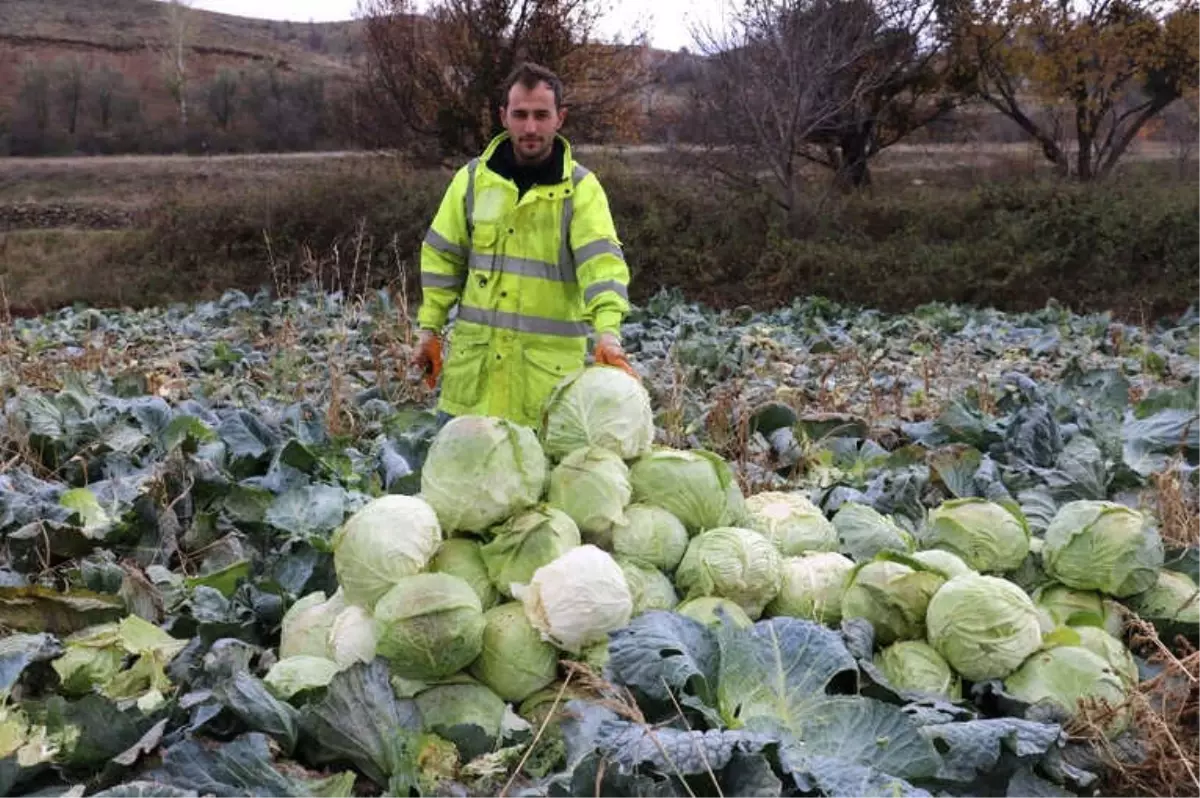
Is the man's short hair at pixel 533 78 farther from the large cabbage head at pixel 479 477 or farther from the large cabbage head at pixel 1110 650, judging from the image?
the large cabbage head at pixel 1110 650

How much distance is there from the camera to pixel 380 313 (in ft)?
37.8

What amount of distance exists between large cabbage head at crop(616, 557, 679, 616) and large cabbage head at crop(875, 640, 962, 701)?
0.58 metres

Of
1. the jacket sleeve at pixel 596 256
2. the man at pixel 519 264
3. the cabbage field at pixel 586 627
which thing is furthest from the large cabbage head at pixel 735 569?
the man at pixel 519 264

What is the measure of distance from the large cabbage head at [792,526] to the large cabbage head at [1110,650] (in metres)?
0.75

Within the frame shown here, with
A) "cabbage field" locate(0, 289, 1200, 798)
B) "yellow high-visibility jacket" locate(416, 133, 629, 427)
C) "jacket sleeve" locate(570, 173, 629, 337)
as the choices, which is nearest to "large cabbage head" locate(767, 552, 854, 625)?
"cabbage field" locate(0, 289, 1200, 798)

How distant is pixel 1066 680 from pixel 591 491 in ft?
4.34

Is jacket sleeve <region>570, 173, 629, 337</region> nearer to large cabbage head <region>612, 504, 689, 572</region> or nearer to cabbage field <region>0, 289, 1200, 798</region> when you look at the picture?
cabbage field <region>0, 289, 1200, 798</region>

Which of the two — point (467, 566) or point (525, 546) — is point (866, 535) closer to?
point (525, 546)

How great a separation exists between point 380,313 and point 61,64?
46498mm

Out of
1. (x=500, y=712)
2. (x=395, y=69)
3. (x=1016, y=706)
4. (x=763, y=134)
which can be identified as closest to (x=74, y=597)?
(x=500, y=712)

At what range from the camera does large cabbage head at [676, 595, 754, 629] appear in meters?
2.69

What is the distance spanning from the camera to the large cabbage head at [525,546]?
2693 millimetres

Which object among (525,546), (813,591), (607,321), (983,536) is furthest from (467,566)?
(607,321)

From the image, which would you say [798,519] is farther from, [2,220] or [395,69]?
[2,220]
